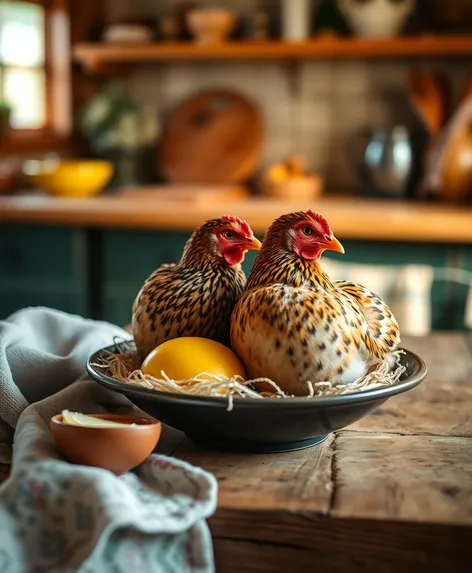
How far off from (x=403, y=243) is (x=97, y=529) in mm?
1912

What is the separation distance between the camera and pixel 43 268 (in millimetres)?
2707

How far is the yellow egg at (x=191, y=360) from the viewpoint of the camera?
814 mm

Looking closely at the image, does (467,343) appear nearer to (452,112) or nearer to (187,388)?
(187,388)

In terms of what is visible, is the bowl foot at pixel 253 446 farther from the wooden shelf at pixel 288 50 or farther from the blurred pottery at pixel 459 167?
the wooden shelf at pixel 288 50

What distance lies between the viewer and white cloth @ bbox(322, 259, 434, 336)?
245 centimetres

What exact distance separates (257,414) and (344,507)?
4.4 inches

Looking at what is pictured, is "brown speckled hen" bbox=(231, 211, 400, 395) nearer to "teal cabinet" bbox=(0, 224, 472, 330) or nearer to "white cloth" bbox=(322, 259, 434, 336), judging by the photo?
"white cloth" bbox=(322, 259, 434, 336)

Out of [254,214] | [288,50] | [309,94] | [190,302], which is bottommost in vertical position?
[254,214]

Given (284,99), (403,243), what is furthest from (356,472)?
(284,99)

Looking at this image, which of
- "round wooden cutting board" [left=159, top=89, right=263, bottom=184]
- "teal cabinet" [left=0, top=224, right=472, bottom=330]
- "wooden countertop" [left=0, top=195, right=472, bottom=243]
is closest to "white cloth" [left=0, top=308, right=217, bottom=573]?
"wooden countertop" [left=0, top=195, right=472, bottom=243]

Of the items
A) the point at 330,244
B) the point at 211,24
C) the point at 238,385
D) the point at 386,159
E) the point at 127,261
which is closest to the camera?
the point at 238,385

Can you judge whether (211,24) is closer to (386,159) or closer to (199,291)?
(386,159)

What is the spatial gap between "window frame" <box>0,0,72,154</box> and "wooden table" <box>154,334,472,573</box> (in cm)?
252

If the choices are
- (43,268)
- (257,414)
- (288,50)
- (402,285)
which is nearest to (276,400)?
(257,414)
